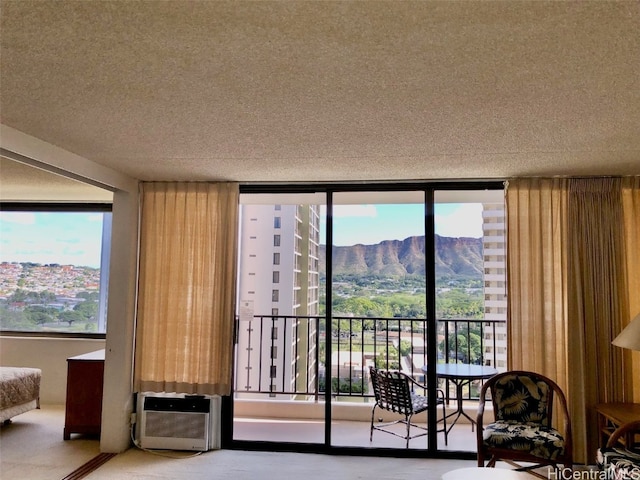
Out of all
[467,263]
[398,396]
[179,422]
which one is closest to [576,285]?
[467,263]

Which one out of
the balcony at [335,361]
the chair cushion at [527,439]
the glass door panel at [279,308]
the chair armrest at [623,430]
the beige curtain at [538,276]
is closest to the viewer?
the chair armrest at [623,430]

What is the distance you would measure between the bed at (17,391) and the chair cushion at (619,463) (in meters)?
4.96

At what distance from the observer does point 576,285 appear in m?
3.53

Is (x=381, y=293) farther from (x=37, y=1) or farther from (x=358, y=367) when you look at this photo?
(x=37, y=1)

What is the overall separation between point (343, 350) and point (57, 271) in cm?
363

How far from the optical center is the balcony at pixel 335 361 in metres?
4.73

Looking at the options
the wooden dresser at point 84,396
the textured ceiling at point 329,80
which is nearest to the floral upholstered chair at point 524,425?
the textured ceiling at point 329,80

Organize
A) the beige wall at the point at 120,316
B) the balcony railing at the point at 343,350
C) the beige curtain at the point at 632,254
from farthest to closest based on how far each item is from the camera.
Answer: the balcony railing at the point at 343,350
the beige wall at the point at 120,316
the beige curtain at the point at 632,254

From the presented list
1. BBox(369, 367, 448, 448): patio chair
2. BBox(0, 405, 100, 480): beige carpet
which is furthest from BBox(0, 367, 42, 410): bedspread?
BBox(369, 367, 448, 448): patio chair

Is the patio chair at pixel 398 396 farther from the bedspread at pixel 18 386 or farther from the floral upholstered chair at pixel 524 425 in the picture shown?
the bedspread at pixel 18 386

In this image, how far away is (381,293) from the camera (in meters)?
4.63

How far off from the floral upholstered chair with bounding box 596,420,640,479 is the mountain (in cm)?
170

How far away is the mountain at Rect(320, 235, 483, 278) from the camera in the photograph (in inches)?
162

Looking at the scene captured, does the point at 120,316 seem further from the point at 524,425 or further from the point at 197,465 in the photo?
the point at 524,425
